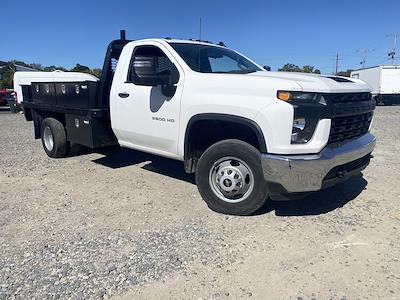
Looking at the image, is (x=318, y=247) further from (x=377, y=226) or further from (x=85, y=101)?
(x=85, y=101)

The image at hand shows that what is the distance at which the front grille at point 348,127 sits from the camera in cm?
403

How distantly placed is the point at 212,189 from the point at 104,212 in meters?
1.36

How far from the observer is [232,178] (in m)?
4.32

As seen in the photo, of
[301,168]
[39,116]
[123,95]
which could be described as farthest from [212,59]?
[39,116]

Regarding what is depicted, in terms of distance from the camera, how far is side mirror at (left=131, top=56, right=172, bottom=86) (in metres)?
4.63

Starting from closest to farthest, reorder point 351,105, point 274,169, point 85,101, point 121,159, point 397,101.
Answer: point 274,169, point 351,105, point 85,101, point 121,159, point 397,101

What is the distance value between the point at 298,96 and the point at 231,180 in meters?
1.23

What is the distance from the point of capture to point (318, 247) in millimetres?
3645

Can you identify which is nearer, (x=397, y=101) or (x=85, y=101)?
(x=85, y=101)

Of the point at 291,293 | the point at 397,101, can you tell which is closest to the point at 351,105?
the point at 291,293

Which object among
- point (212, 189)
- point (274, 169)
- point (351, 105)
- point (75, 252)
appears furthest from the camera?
point (212, 189)

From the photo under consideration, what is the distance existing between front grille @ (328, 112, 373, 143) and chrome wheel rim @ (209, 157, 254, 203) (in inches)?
39.5

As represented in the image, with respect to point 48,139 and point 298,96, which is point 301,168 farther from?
point 48,139

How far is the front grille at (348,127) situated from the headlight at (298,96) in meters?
0.36
